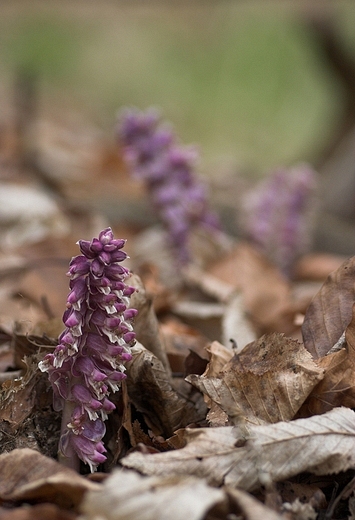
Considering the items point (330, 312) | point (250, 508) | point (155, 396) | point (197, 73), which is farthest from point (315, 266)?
point (197, 73)

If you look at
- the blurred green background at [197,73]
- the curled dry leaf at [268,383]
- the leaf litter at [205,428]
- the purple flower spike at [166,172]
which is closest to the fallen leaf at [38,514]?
the leaf litter at [205,428]

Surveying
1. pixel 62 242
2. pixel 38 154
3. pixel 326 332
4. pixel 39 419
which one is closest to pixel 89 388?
pixel 39 419

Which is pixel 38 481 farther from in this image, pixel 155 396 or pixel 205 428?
pixel 155 396

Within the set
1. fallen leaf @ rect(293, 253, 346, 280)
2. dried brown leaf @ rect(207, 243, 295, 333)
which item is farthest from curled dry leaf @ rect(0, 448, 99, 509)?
fallen leaf @ rect(293, 253, 346, 280)

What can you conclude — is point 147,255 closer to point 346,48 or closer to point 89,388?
point 89,388

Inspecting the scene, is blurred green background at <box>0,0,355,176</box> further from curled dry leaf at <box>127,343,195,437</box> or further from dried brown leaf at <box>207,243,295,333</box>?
curled dry leaf at <box>127,343,195,437</box>
